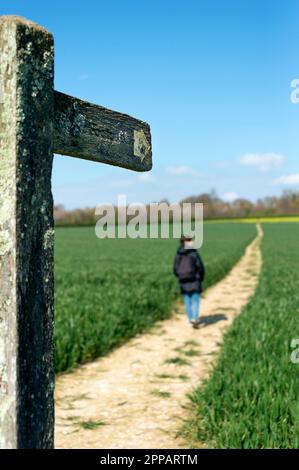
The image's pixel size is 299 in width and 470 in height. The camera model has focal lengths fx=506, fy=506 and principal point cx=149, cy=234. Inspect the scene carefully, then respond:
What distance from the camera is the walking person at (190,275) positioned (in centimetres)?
1001

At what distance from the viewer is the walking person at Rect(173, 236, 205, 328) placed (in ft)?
32.8

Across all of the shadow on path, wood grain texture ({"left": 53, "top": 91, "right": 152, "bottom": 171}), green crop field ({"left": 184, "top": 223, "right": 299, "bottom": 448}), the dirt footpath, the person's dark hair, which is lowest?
the dirt footpath

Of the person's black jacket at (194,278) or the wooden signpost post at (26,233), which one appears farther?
the person's black jacket at (194,278)

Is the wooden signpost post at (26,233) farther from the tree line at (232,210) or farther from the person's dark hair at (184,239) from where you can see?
the tree line at (232,210)


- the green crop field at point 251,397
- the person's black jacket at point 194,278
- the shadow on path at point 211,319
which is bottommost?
the shadow on path at point 211,319

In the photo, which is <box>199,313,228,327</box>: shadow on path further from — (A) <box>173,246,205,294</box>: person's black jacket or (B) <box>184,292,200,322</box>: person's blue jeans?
(A) <box>173,246,205,294</box>: person's black jacket

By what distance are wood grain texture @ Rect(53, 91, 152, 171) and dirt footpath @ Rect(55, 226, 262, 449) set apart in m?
3.22

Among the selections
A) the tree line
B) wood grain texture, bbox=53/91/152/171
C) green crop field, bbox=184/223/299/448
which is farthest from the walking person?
the tree line

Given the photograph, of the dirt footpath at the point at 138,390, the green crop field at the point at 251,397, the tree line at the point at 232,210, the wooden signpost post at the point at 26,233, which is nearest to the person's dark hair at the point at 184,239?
the dirt footpath at the point at 138,390

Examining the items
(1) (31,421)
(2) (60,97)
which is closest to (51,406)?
(1) (31,421)

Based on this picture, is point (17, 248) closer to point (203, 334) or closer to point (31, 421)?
point (31, 421)

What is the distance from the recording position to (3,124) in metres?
1.69

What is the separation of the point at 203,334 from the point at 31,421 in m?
7.94

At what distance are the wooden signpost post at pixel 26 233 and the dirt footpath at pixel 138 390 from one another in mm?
3125
